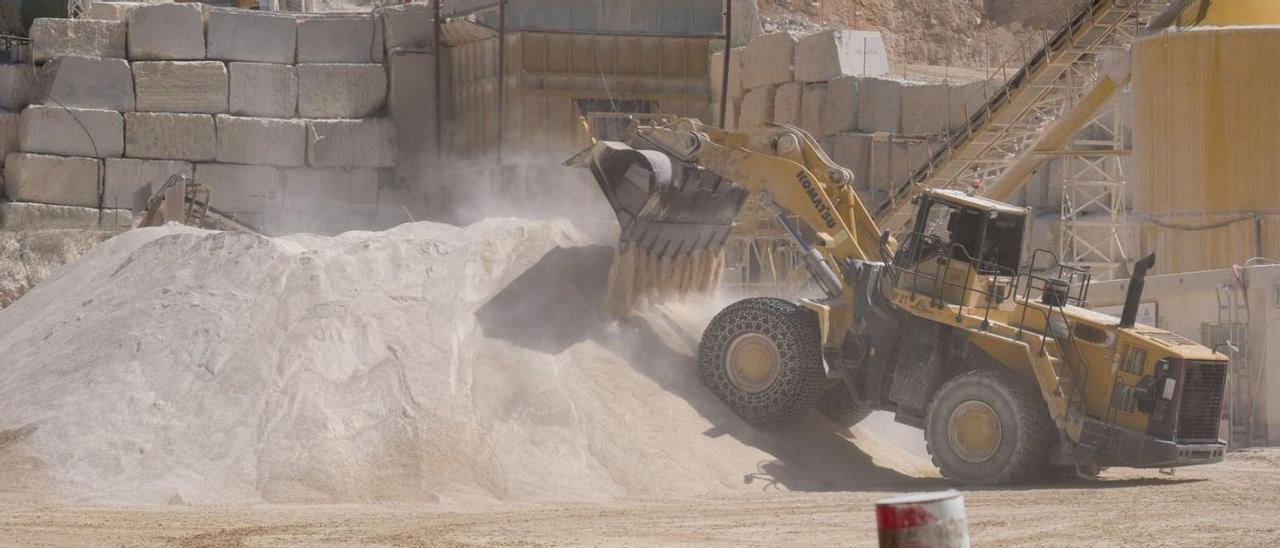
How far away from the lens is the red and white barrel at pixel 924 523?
236 inches

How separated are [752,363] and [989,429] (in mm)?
2712

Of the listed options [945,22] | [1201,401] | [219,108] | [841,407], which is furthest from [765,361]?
[945,22]

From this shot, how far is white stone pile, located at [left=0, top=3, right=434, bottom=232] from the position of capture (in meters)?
32.1

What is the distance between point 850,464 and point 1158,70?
10709 millimetres

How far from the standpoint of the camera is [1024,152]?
28.4 meters

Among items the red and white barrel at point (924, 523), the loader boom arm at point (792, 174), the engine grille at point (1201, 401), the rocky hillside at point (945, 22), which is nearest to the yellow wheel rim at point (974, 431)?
the engine grille at point (1201, 401)

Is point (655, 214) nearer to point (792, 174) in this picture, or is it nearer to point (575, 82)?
point (792, 174)

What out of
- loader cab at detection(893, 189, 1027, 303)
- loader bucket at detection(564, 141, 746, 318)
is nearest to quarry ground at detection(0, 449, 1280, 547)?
loader cab at detection(893, 189, 1027, 303)

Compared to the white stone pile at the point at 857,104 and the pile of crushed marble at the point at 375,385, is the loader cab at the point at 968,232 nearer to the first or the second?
the pile of crushed marble at the point at 375,385

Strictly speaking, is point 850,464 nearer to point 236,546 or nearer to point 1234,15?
point 236,546

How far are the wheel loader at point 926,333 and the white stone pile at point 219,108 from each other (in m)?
14.5

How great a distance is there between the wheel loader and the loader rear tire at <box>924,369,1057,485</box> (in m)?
0.01

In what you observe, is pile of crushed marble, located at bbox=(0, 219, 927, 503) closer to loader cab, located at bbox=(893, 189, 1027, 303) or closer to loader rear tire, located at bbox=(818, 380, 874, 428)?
loader rear tire, located at bbox=(818, 380, 874, 428)

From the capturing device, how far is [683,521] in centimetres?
1262
